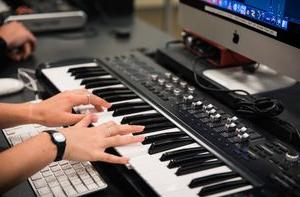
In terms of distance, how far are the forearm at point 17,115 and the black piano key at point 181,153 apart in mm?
351

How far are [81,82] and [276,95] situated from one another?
54 centimetres

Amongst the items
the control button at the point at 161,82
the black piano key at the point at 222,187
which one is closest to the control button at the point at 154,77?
the control button at the point at 161,82

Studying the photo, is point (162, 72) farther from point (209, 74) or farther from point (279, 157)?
point (279, 157)

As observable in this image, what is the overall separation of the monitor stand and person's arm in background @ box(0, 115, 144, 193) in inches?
14.3

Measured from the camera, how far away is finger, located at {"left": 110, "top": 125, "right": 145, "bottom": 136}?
95cm

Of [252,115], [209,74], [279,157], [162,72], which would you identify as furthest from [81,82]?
[279,157]

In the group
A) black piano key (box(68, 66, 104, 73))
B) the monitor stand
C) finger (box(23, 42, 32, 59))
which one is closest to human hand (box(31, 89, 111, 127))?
black piano key (box(68, 66, 104, 73))

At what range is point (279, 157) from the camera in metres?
0.88

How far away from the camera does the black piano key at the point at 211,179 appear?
805mm

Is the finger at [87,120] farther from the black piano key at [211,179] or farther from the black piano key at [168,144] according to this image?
the black piano key at [211,179]

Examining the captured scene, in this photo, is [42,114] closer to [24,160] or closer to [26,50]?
[24,160]

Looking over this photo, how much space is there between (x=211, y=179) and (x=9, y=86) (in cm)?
74

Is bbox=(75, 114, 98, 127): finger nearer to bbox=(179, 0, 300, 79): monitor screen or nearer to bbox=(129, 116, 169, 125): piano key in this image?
bbox=(129, 116, 169, 125): piano key

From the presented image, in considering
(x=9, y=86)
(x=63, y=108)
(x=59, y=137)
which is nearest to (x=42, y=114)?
(x=63, y=108)
